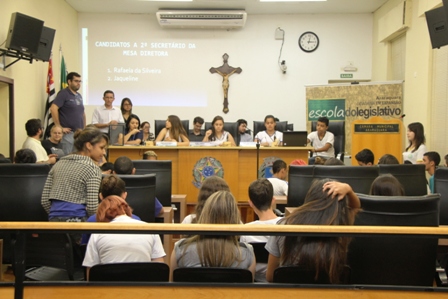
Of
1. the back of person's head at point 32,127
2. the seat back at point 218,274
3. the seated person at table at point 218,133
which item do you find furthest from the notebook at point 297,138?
the seat back at point 218,274

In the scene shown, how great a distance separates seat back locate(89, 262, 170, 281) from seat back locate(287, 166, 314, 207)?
6.58ft

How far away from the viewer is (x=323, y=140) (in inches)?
277

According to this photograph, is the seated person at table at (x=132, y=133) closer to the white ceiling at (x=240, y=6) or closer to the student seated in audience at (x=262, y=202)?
the white ceiling at (x=240, y=6)

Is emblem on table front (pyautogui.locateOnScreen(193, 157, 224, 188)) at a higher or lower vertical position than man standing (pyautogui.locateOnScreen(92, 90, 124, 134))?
lower

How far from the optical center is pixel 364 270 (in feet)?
6.78

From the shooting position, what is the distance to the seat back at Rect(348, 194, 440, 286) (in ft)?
6.71

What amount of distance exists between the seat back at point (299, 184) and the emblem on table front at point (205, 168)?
7.43 feet

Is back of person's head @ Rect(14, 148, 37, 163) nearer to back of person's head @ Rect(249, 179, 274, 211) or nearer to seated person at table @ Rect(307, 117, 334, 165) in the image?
back of person's head @ Rect(249, 179, 274, 211)

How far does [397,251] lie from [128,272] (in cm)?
116

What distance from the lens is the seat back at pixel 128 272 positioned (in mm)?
1881

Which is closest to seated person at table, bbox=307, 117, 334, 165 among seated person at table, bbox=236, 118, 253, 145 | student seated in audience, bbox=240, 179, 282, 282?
seated person at table, bbox=236, 118, 253, 145

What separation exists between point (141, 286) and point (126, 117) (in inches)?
246

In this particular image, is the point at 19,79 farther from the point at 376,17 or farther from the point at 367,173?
the point at 376,17

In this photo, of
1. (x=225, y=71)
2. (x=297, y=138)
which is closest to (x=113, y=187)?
(x=297, y=138)
